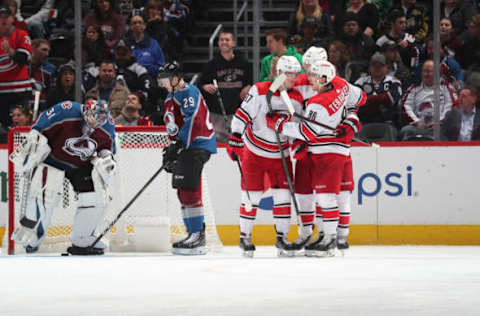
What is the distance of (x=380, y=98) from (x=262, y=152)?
6.36ft

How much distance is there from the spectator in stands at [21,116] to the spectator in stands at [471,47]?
3.89m

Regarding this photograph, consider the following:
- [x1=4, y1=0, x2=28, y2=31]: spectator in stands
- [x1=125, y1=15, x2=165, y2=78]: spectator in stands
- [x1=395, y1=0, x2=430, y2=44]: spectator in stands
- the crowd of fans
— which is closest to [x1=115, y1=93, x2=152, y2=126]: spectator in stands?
the crowd of fans

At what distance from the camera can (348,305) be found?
447 cm

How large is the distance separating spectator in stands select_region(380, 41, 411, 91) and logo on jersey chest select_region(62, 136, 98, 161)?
114 inches

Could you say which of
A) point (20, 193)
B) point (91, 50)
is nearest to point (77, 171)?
point (20, 193)

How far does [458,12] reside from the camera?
9.20 meters

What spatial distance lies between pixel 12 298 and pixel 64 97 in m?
4.58

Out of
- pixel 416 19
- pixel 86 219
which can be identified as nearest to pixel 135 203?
pixel 86 219

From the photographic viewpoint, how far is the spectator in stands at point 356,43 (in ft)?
29.7

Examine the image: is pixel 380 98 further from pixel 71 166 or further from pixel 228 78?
pixel 71 166

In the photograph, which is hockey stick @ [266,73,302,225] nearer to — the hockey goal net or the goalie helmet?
the hockey goal net

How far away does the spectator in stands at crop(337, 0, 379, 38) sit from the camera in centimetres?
959

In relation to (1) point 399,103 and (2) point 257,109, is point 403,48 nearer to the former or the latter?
(1) point 399,103

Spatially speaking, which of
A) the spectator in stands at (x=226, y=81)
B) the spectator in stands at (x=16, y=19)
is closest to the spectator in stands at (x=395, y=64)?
the spectator in stands at (x=226, y=81)
